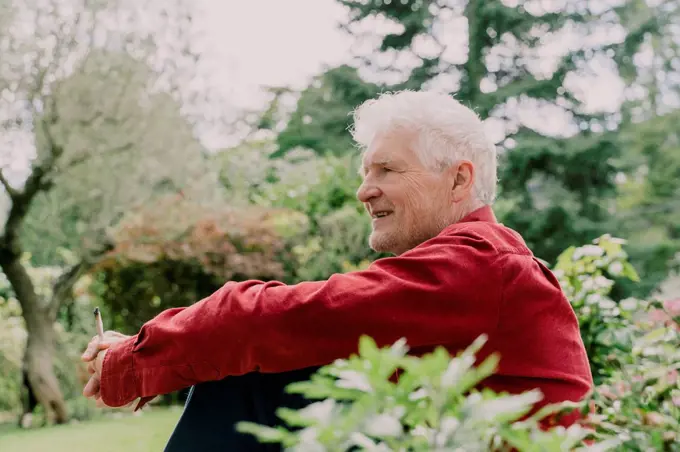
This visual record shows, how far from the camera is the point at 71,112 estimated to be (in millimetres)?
7004

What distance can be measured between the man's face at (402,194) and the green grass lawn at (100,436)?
12.4ft

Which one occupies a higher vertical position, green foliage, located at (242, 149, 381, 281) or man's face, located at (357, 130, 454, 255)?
man's face, located at (357, 130, 454, 255)

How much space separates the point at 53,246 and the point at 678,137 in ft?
52.4

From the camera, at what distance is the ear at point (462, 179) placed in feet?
6.27

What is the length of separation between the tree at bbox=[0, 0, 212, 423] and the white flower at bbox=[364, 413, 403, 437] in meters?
6.76

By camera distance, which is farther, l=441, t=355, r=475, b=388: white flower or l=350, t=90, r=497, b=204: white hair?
l=350, t=90, r=497, b=204: white hair

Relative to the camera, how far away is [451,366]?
2.26 feet

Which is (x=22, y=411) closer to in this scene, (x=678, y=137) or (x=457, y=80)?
(x=457, y=80)

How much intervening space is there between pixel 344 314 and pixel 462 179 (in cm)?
63

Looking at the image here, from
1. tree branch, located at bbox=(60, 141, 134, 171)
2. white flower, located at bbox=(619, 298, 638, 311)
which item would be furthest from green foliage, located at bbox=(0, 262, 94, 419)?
white flower, located at bbox=(619, 298, 638, 311)

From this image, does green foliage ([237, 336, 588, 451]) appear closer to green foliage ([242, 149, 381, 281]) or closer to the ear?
the ear

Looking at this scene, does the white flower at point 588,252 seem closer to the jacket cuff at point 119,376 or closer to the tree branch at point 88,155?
the jacket cuff at point 119,376

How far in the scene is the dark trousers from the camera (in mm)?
1679

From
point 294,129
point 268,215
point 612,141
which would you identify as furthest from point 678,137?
point 268,215
